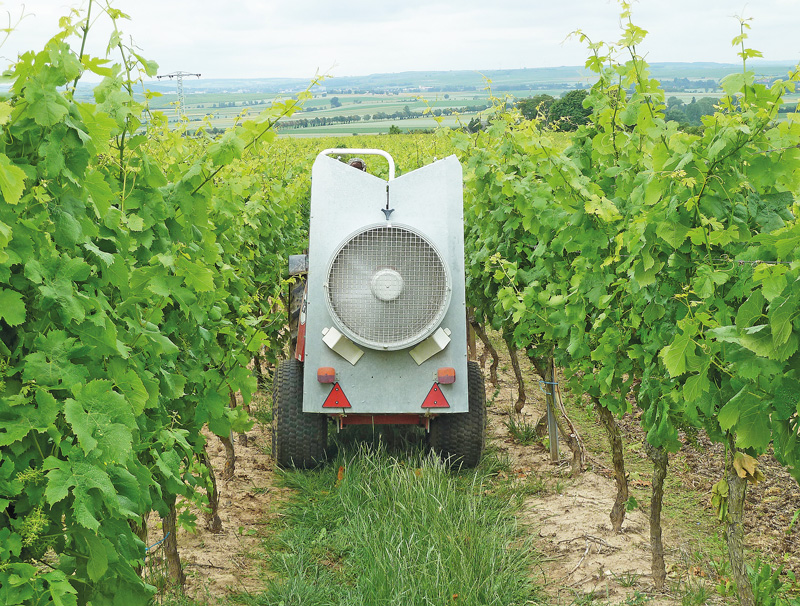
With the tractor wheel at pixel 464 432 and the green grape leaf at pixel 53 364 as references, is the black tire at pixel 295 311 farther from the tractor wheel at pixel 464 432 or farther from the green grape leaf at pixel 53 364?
the green grape leaf at pixel 53 364

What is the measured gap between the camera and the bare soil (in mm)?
3975

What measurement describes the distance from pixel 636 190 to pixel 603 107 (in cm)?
96

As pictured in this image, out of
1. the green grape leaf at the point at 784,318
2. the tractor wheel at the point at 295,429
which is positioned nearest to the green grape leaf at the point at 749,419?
the green grape leaf at the point at 784,318

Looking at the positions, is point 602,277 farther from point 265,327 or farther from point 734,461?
point 265,327

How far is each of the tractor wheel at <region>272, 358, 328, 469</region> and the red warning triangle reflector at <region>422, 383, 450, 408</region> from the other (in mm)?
777

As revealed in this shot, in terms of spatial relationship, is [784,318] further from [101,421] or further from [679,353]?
[101,421]

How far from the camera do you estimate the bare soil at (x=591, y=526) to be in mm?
3975

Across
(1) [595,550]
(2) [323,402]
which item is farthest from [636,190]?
(2) [323,402]

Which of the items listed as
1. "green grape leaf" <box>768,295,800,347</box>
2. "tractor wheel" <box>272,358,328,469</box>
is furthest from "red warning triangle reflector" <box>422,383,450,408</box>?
"green grape leaf" <box>768,295,800,347</box>

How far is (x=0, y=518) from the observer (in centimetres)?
202

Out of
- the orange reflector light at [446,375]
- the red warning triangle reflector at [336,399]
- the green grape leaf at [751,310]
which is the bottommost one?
the red warning triangle reflector at [336,399]

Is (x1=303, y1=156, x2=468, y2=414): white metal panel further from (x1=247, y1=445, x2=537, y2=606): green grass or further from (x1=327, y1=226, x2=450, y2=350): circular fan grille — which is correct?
(x1=247, y1=445, x2=537, y2=606): green grass

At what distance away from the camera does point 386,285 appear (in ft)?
15.3

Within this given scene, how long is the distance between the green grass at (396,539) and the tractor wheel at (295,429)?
4.6 inches
